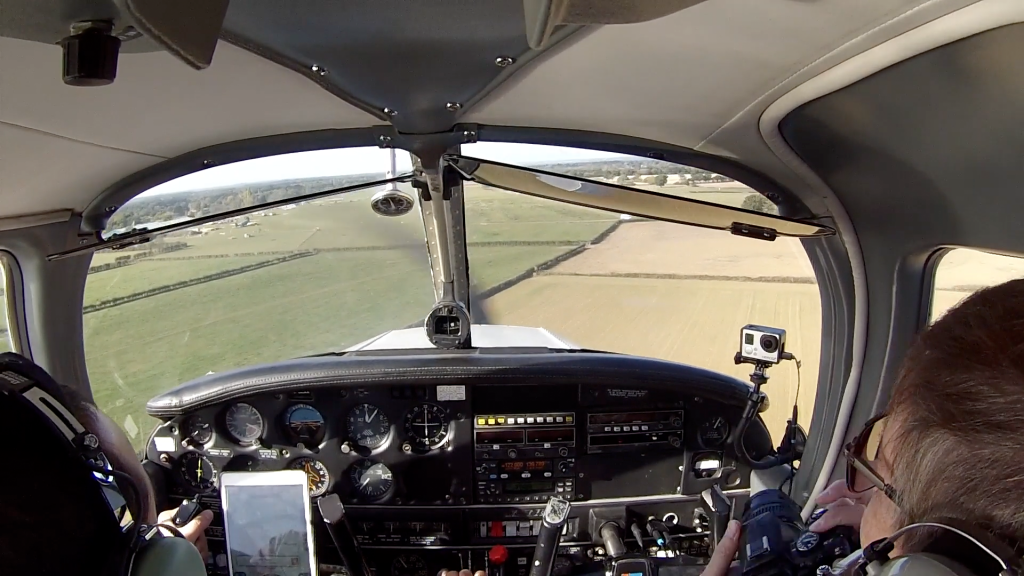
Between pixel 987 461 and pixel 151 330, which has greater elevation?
pixel 987 461

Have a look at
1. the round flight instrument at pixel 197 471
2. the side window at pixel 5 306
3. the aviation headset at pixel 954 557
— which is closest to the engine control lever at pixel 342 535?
the round flight instrument at pixel 197 471

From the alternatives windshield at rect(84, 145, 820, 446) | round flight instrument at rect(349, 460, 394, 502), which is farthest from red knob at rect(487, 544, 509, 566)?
windshield at rect(84, 145, 820, 446)

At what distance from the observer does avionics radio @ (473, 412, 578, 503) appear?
2.78m

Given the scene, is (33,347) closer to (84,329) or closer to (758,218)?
(84,329)

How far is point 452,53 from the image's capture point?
5.38ft

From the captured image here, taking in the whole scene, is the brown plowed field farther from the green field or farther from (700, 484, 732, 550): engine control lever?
(700, 484, 732, 550): engine control lever

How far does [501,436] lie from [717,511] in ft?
3.13

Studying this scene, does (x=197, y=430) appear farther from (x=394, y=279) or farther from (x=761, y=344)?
(x=761, y=344)

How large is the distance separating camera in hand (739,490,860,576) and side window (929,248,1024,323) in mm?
846

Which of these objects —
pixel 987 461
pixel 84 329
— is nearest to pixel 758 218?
pixel 987 461

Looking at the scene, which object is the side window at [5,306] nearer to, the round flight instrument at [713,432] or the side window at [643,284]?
the side window at [643,284]

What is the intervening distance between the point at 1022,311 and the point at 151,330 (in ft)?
9.27

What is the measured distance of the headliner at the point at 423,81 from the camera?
1367 mm

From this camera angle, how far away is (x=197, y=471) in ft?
9.32
